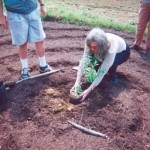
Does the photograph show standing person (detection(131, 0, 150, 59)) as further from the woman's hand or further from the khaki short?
the khaki short

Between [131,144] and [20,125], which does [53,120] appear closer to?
[20,125]

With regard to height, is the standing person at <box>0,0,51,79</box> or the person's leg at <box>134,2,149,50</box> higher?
the standing person at <box>0,0,51,79</box>

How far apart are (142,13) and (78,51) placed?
4.78ft

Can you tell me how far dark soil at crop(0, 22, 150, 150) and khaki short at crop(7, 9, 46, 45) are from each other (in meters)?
0.66

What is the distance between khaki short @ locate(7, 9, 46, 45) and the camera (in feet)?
14.3

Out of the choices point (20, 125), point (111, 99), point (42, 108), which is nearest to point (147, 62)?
point (111, 99)

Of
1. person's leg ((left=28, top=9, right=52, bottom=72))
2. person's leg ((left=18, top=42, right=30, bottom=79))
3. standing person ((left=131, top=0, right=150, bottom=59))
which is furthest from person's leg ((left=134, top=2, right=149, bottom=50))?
person's leg ((left=18, top=42, right=30, bottom=79))

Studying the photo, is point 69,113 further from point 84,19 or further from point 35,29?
point 84,19

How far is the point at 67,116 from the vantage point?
4109mm

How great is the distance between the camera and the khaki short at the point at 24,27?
14.3 ft

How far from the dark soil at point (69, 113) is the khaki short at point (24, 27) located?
0.66 m

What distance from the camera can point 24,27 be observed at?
4.41 meters

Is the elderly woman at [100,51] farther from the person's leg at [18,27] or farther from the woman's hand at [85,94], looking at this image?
the person's leg at [18,27]

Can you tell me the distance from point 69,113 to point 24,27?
1.39 m
